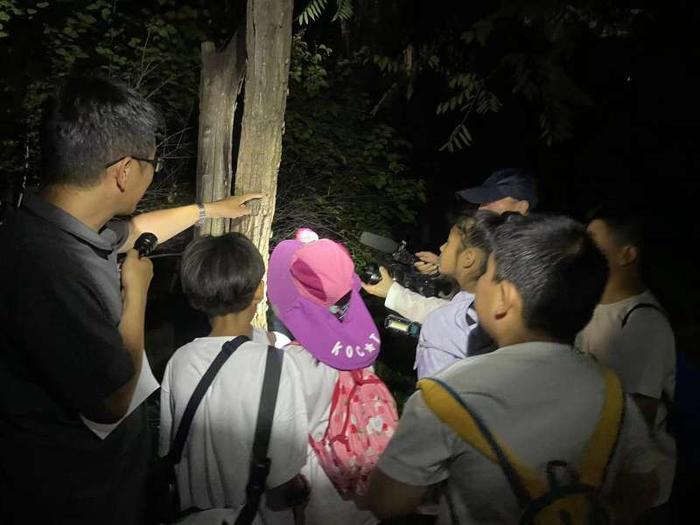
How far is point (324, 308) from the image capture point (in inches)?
78.8

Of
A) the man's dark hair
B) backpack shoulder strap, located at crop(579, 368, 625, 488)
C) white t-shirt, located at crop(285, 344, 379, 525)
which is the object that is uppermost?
the man's dark hair

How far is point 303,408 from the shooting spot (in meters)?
1.81

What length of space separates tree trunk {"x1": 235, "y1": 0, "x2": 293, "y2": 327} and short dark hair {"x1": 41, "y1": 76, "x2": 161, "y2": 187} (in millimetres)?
1366

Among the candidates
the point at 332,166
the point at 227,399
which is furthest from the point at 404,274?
the point at 332,166

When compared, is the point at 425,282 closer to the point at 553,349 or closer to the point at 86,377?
the point at 553,349

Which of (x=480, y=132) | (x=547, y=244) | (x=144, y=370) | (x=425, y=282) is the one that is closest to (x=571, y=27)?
(x=425, y=282)

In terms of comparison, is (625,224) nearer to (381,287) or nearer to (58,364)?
(381,287)

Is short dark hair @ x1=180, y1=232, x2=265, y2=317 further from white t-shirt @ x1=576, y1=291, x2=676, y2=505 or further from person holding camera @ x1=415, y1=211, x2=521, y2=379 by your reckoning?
white t-shirt @ x1=576, y1=291, x2=676, y2=505

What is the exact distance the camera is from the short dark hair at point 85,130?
1630mm

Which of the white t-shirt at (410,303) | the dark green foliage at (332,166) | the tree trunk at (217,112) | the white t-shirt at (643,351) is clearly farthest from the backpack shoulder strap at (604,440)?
the dark green foliage at (332,166)

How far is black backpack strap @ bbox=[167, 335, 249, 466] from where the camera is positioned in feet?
5.76

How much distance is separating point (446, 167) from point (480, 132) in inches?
37.4

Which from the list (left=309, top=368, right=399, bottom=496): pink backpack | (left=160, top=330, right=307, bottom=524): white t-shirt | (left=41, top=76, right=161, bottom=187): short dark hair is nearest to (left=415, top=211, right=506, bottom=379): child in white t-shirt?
(left=309, top=368, right=399, bottom=496): pink backpack

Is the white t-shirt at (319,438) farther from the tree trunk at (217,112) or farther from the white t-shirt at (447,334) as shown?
the tree trunk at (217,112)
